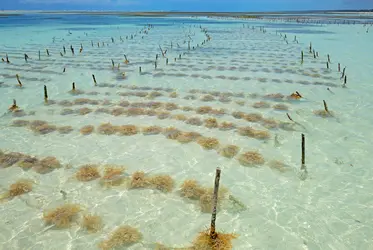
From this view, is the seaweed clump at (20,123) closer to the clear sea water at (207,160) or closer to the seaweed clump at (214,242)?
the clear sea water at (207,160)

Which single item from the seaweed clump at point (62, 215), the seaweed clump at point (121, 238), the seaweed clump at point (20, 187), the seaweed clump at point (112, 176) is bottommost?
the seaweed clump at point (121, 238)

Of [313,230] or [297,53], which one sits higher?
[297,53]

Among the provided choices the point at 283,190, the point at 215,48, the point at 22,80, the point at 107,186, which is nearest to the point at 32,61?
the point at 22,80

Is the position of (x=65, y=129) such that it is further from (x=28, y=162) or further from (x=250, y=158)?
(x=250, y=158)

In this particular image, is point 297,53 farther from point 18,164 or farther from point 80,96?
point 18,164

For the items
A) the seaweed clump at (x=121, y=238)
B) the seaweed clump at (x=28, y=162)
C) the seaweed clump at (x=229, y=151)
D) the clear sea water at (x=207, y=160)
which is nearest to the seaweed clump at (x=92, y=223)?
the clear sea water at (x=207, y=160)
